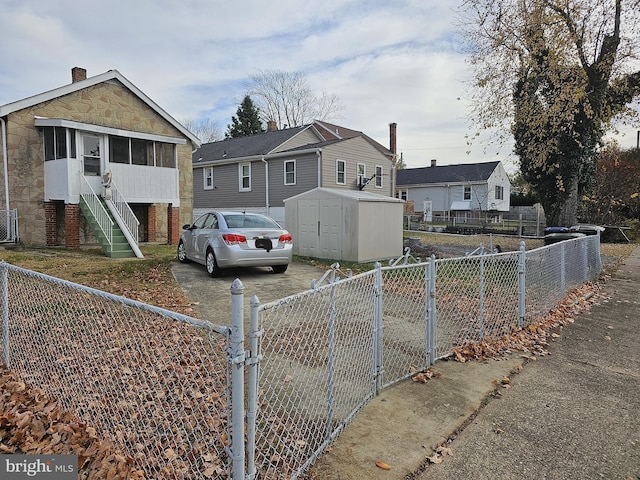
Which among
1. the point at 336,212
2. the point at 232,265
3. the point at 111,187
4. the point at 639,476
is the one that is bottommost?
the point at 639,476

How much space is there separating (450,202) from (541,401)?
3725cm

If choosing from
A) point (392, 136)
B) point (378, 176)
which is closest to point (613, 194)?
point (378, 176)

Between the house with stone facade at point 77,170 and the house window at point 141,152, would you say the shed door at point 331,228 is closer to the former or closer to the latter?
the house with stone facade at point 77,170

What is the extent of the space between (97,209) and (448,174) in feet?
110

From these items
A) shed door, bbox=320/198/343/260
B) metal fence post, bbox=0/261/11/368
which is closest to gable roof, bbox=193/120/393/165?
shed door, bbox=320/198/343/260

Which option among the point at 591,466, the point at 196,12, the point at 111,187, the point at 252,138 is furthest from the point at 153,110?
the point at 591,466

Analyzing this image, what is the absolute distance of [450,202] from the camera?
39000 millimetres

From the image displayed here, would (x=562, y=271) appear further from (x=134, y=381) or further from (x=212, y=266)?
(x=134, y=381)

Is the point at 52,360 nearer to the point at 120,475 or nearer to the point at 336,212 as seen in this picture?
the point at 120,475

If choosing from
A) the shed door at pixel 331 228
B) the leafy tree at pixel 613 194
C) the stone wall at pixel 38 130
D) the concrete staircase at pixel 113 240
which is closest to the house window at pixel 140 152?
the stone wall at pixel 38 130

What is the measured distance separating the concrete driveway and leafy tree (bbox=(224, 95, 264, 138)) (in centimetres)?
3292

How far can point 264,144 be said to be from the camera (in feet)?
78.3

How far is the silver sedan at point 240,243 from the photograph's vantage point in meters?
8.11

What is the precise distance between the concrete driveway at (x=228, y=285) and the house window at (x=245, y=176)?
13.7 meters
